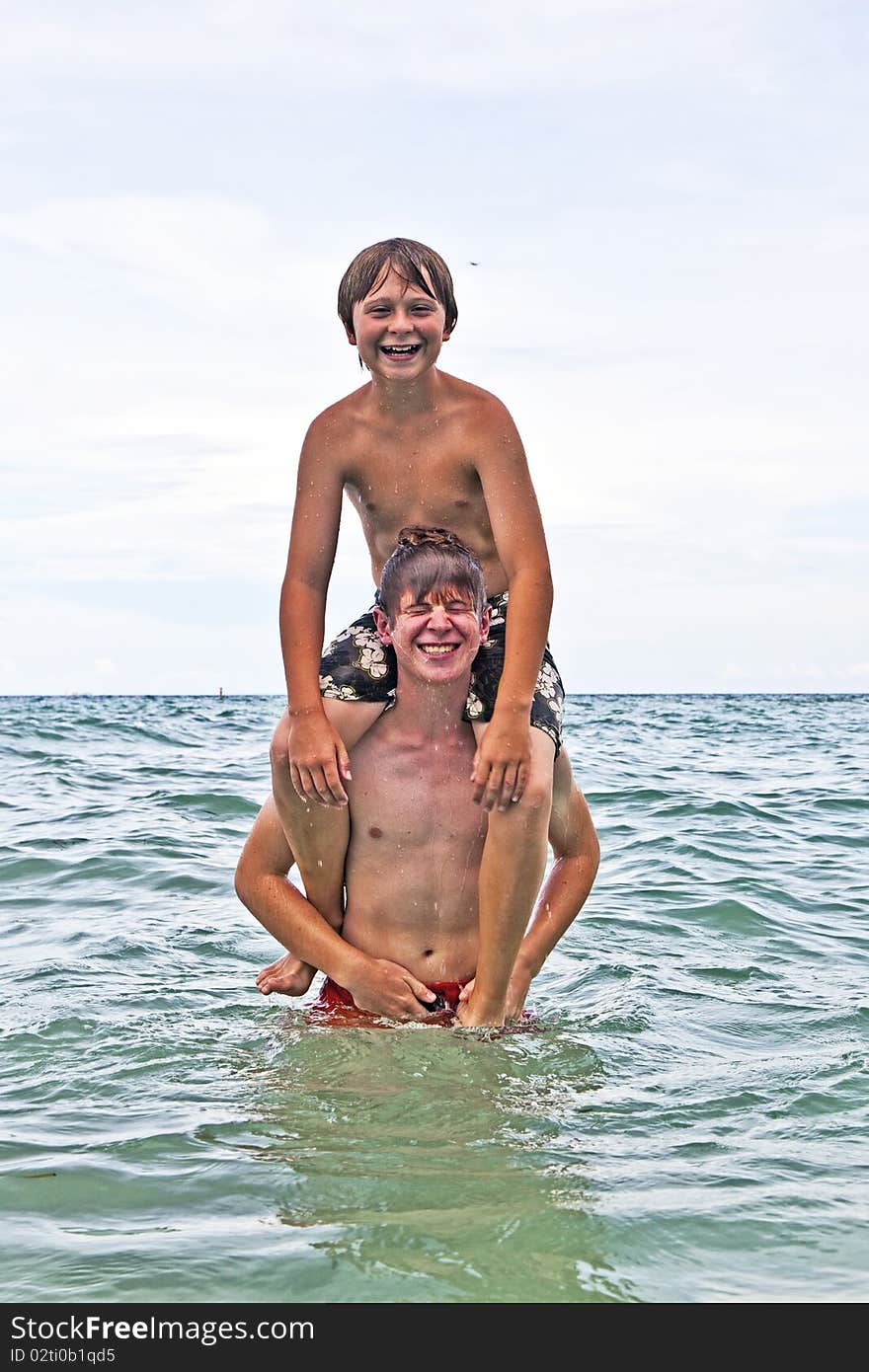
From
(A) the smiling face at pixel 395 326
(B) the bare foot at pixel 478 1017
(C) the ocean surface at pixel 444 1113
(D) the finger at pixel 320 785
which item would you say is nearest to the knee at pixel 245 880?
(C) the ocean surface at pixel 444 1113

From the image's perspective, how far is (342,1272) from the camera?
281 centimetres

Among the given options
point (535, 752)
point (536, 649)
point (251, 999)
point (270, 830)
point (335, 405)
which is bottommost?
point (251, 999)

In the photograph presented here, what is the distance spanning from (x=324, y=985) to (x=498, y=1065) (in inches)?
36.3

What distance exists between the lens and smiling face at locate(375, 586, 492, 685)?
4.55m

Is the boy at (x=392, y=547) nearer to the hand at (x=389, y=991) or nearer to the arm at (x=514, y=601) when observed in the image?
the arm at (x=514, y=601)

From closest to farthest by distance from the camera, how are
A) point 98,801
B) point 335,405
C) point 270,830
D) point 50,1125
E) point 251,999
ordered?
point 50,1125, point 335,405, point 270,830, point 251,999, point 98,801

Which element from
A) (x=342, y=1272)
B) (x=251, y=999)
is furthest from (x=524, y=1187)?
(x=251, y=999)

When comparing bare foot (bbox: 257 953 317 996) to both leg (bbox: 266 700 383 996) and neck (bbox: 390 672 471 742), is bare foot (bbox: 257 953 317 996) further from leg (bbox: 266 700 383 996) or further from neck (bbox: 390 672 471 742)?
neck (bbox: 390 672 471 742)

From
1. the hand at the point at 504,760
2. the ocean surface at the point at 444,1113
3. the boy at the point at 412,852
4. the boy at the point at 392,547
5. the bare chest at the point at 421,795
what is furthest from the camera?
the bare chest at the point at 421,795

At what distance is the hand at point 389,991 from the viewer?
470 cm

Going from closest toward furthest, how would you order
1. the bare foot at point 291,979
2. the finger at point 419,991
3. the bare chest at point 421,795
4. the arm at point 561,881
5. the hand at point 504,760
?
the hand at point 504,760 → the finger at point 419,991 → the bare chest at point 421,795 → the arm at point 561,881 → the bare foot at point 291,979

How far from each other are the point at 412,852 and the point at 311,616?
0.91m

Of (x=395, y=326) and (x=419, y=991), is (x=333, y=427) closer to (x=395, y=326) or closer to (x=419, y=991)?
(x=395, y=326)
